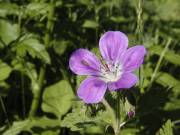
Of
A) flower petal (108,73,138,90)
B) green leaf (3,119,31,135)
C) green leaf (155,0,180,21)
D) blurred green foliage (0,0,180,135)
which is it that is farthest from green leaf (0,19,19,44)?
green leaf (155,0,180,21)

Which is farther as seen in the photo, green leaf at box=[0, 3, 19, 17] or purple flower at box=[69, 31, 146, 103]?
green leaf at box=[0, 3, 19, 17]

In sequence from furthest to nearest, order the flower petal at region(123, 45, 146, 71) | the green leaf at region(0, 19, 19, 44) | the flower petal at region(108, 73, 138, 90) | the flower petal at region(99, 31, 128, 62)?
1. the green leaf at region(0, 19, 19, 44)
2. the flower petal at region(99, 31, 128, 62)
3. the flower petal at region(123, 45, 146, 71)
4. the flower petal at region(108, 73, 138, 90)

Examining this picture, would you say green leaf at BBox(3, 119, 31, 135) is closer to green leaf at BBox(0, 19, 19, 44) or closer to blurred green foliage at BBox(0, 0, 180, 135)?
blurred green foliage at BBox(0, 0, 180, 135)

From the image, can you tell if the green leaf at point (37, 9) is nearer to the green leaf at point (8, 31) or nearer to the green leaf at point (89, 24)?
the green leaf at point (8, 31)

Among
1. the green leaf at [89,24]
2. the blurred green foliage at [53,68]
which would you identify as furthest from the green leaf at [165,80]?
the green leaf at [89,24]

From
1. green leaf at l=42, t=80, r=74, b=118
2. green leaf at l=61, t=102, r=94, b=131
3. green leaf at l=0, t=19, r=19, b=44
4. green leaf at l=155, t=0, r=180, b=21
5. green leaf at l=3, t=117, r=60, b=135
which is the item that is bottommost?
green leaf at l=3, t=117, r=60, b=135

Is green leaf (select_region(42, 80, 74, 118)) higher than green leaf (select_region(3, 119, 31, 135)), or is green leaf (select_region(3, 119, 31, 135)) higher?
green leaf (select_region(42, 80, 74, 118))
